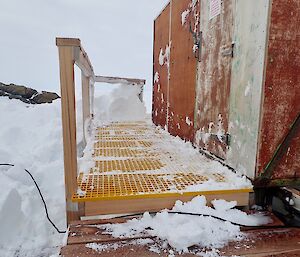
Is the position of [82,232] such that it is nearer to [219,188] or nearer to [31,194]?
[219,188]

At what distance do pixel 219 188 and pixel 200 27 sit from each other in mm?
1493

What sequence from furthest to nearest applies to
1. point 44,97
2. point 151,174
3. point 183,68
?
point 44,97, point 183,68, point 151,174

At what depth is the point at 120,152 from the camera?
225 cm

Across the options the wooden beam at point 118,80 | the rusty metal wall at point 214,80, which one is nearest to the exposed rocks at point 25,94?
the wooden beam at point 118,80

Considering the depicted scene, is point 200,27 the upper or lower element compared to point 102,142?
upper

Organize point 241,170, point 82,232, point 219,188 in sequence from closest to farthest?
point 82,232 → point 219,188 → point 241,170

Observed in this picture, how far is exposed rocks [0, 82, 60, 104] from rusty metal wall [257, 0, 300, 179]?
592 cm

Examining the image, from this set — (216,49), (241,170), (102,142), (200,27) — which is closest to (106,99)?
(102,142)

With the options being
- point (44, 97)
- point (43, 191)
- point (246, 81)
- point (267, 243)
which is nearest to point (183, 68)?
point (246, 81)

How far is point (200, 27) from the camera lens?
2318 millimetres

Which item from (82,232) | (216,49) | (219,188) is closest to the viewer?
(82,232)

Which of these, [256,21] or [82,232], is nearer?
[82,232]

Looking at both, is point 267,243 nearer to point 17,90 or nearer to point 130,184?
point 130,184

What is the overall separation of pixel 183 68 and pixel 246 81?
1.35 metres
